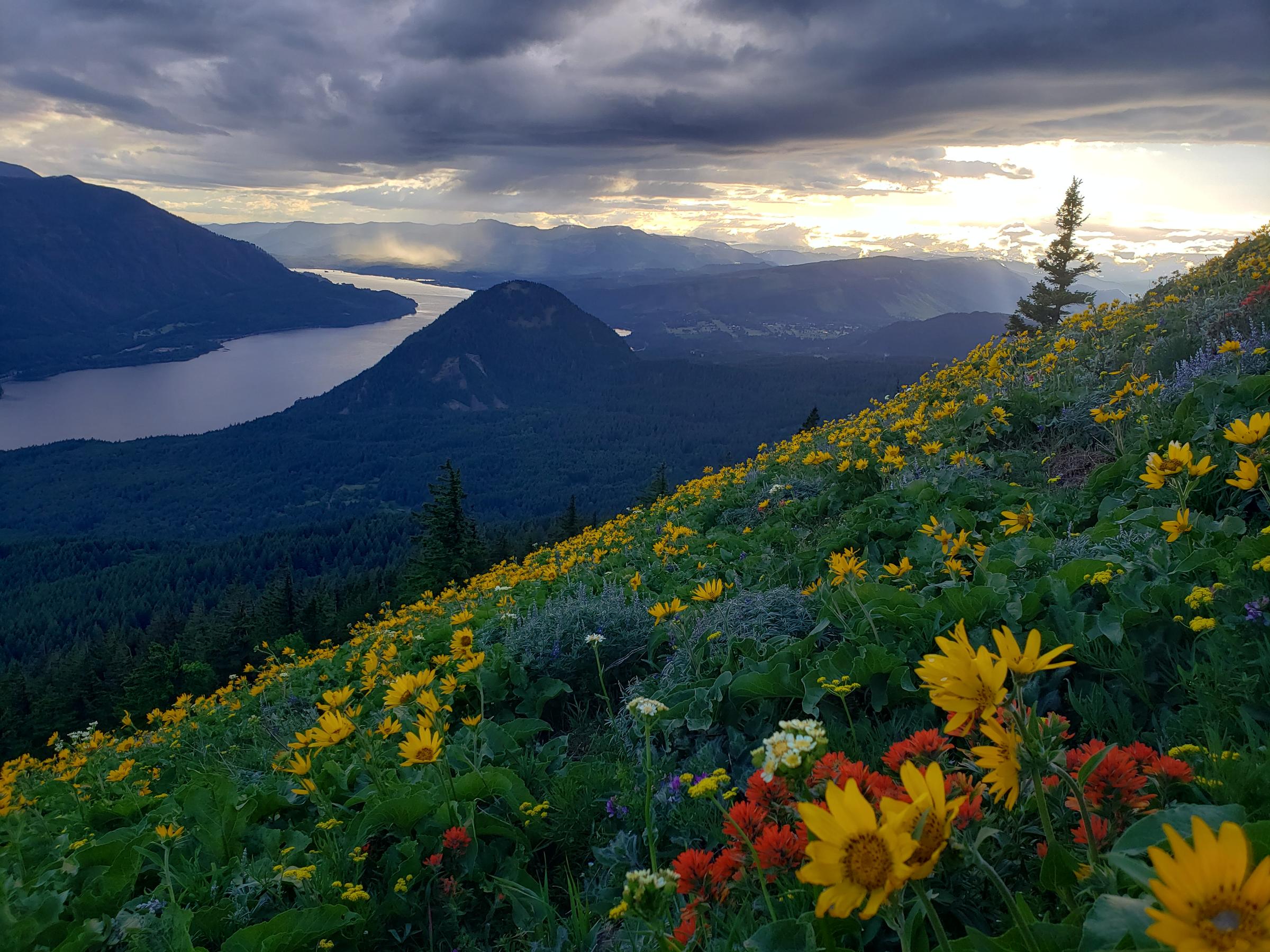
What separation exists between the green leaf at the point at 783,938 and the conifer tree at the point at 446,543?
72.9 ft

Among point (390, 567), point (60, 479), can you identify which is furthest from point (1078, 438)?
point (60, 479)

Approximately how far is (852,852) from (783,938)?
2.02 feet

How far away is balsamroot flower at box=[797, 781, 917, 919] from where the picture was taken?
97 cm

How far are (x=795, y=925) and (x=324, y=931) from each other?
160 cm

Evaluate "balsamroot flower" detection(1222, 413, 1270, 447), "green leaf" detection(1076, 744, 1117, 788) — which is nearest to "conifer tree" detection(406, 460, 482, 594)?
"balsamroot flower" detection(1222, 413, 1270, 447)

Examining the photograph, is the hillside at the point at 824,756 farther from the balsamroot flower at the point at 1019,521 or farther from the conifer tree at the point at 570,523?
the conifer tree at the point at 570,523

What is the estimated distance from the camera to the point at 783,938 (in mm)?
1462

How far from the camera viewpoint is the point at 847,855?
1.02 metres

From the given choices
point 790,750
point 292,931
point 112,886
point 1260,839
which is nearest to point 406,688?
point 292,931

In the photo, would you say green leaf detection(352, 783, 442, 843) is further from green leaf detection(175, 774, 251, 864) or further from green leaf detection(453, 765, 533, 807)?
green leaf detection(175, 774, 251, 864)

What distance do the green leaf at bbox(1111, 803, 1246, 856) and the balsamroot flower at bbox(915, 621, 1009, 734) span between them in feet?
1.01

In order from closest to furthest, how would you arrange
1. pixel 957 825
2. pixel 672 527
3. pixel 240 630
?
pixel 957 825
pixel 672 527
pixel 240 630

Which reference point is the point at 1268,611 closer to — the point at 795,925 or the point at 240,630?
the point at 795,925

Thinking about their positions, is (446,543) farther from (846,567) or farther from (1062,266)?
(1062,266)
